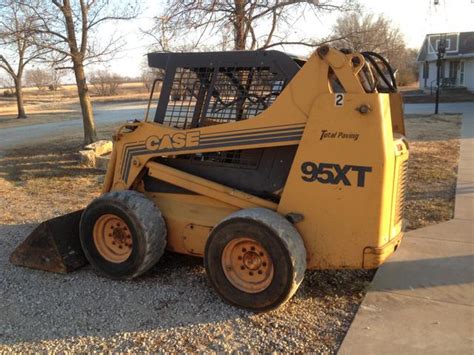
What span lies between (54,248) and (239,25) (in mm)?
6284

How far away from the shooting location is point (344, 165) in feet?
12.1

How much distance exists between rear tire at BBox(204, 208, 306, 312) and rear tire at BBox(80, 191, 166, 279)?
2.11ft

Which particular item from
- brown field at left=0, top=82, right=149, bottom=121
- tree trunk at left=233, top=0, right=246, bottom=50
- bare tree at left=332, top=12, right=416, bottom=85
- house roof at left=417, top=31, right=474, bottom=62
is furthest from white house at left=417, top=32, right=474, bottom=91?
tree trunk at left=233, top=0, right=246, bottom=50

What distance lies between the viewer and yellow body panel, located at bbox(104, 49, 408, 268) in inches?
142

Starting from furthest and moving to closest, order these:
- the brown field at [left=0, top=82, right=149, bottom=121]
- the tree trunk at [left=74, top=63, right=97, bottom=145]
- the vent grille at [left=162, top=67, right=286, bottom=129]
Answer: the brown field at [left=0, top=82, right=149, bottom=121] → the tree trunk at [left=74, top=63, right=97, bottom=145] → the vent grille at [left=162, top=67, right=286, bottom=129]

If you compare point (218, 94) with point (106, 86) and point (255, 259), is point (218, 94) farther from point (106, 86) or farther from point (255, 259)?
point (106, 86)

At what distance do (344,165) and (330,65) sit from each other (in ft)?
2.48

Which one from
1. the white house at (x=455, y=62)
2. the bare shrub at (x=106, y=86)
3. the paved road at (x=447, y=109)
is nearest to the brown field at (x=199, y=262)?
the paved road at (x=447, y=109)

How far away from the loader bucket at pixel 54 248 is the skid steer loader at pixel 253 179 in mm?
12

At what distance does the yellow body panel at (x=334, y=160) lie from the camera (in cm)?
361

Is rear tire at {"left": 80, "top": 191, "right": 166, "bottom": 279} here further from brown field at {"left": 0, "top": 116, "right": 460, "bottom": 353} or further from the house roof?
the house roof

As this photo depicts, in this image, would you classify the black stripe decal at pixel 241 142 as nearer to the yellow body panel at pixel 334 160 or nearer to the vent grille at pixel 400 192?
the yellow body panel at pixel 334 160

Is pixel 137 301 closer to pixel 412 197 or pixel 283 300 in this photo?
pixel 283 300

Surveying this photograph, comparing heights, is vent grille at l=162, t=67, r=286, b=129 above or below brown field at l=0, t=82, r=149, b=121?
above
